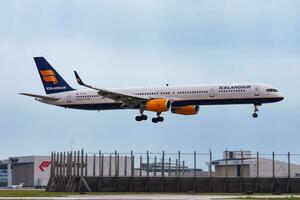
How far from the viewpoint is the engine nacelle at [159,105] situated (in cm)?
9143

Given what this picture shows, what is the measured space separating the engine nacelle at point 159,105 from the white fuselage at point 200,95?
93 cm

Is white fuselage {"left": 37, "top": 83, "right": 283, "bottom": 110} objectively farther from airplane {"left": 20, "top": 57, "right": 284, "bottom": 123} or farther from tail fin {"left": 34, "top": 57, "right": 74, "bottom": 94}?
tail fin {"left": 34, "top": 57, "right": 74, "bottom": 94}

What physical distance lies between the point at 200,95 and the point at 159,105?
18.0ft

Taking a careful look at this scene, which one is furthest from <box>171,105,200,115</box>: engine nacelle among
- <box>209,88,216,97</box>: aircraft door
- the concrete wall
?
the concrete wall

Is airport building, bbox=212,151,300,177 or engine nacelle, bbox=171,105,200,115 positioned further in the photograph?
airport building, bbox=212,151,300,177

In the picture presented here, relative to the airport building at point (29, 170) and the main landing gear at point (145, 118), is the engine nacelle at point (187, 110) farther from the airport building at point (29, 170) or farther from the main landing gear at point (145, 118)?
the airport building at point (29, 170)

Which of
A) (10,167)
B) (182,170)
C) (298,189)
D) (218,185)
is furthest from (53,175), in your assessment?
(10,167)

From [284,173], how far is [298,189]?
103 feet

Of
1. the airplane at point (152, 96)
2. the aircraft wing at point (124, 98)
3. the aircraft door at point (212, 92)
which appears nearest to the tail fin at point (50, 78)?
the airplane at point (152, 96)

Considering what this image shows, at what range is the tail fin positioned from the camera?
347 ft

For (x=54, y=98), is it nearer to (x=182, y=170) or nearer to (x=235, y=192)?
(x=182, y=170)

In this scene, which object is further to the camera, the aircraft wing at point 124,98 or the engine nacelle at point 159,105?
the aircraft wing at point 124,98

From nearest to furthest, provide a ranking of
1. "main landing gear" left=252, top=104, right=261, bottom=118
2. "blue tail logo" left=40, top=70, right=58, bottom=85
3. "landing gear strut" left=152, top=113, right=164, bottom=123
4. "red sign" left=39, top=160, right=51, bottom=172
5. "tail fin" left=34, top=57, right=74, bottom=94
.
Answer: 1. "main landing gear" left=252, top=104, right=261, bottom=118
2. "landing gear strut" left=152, top=113, right=164, bottom=123
3. "tail fin" left=34, top=57, right=74, bottom=94
4. "blue tail logo" left=40, top=70, right=58, bottom=85
5. "red sign" left=39, top=160, right=51, bottom=172

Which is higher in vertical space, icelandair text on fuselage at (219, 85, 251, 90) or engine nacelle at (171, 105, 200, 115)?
icelandair text on fuselage at (219, 85, 251, 90)
